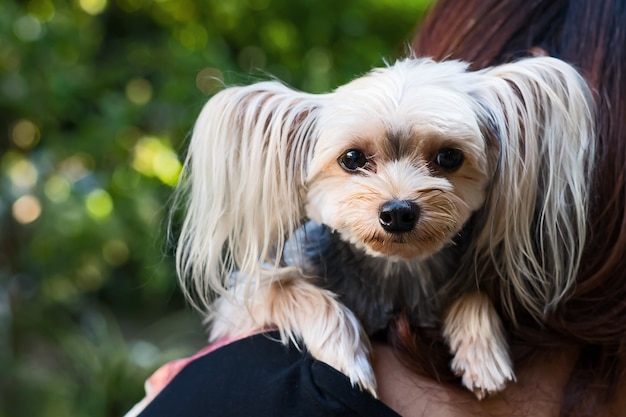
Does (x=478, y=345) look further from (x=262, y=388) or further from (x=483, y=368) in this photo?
(x=262, y=388)

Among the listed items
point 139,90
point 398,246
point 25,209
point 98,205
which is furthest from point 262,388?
point 139,90

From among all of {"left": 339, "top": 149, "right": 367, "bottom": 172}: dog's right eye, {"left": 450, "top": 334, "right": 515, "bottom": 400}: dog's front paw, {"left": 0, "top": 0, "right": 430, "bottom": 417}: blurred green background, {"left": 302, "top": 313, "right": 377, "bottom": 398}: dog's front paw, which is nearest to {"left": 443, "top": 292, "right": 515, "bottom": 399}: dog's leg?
{"left": 450, "top": 334, "right": 515, "bottom": 400}: dog's front paw

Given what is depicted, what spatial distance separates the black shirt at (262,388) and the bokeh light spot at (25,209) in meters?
1.25

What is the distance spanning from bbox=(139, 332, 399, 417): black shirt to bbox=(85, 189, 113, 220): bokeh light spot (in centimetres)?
114

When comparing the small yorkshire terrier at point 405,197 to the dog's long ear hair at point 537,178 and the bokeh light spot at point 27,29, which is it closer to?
the dog's long ear hair at point 537,178

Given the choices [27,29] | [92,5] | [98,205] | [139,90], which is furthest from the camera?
[139,90]

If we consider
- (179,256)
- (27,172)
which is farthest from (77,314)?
(179,256)

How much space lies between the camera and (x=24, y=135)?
7.55ft

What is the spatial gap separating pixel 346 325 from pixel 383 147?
0.22 metres

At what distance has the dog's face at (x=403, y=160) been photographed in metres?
0.91

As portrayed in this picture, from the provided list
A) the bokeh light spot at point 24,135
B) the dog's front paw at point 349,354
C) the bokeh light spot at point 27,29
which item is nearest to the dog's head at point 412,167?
the dog's front paw at point 349,354

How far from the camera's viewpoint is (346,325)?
36.9 inches

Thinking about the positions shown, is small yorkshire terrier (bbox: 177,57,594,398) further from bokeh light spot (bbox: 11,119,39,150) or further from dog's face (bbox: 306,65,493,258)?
bokeh light spot (bbox: 11,119,39,150)

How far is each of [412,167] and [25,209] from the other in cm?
144
